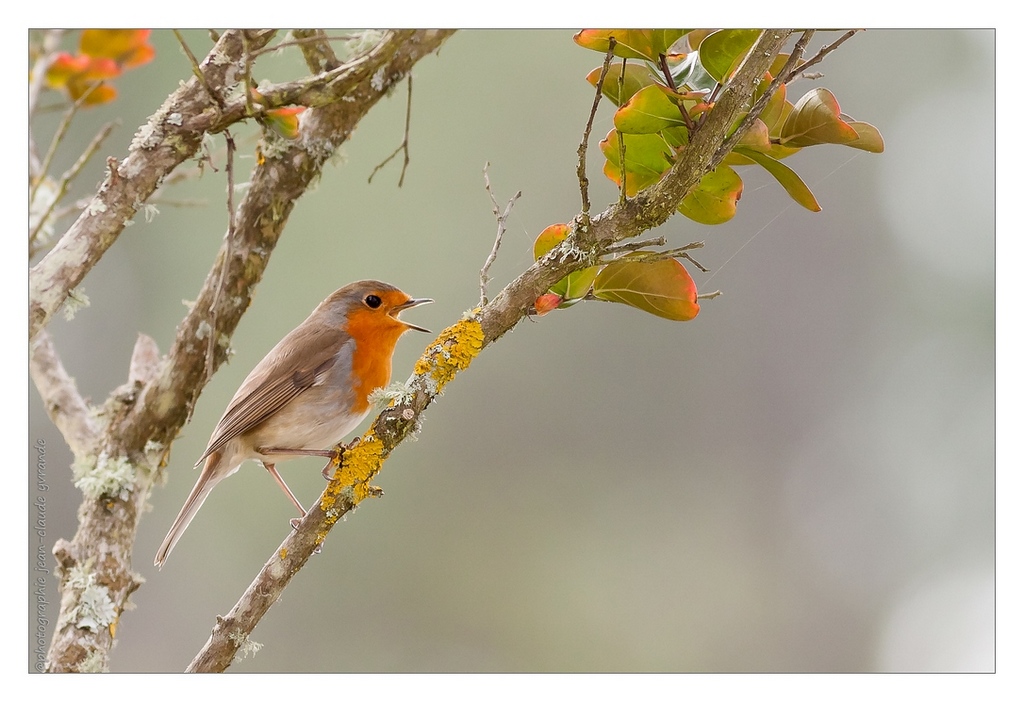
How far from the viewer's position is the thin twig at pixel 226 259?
70.6 inches

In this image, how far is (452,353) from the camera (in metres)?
1.59

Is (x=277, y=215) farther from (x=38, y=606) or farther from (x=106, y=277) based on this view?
(x=38, y=606)

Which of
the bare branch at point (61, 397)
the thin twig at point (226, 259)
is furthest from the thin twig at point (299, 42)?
the bare branch at point (61, 397)

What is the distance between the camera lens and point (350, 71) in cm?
182

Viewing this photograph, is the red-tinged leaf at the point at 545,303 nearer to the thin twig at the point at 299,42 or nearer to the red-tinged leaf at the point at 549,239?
the red-tinged leaf at the point at 549,239

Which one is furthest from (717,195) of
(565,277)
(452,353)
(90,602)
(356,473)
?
(90,602)

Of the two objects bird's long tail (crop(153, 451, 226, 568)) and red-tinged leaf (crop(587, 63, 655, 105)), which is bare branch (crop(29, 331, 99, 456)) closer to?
bird's long tail (crop(153, 451, 226, 568))

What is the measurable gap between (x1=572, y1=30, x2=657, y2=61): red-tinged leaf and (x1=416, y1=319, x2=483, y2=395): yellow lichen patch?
553 millimetres

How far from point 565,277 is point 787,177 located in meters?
0.47

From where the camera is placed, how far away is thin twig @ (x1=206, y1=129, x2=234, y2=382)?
179 cm

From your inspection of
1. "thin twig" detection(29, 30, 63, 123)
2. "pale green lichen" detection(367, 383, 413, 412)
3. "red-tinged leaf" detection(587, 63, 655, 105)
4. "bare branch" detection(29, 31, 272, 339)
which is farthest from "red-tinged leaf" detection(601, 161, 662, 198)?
"thin twig" detection(29, 30, 63, 123)

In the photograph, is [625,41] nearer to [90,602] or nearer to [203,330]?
[203,330]

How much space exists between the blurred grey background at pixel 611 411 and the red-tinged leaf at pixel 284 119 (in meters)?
0.20
